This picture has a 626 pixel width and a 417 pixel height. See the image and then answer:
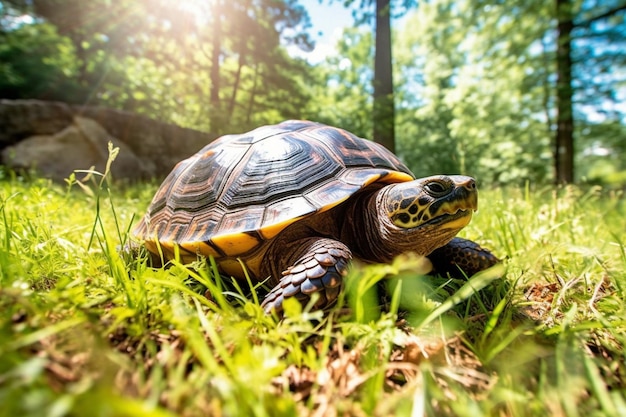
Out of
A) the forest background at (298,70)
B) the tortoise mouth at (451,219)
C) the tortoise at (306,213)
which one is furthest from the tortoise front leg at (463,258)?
the forest background at (298,70)

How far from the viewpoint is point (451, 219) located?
4.47 ft

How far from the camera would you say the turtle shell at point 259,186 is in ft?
4.94

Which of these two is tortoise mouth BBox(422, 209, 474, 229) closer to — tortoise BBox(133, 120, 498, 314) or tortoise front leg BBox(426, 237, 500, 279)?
tortoise BBox(133, 120, 498, 314)

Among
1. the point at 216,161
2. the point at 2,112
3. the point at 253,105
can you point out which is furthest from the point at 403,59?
the point at 216,161

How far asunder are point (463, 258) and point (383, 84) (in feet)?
24.4

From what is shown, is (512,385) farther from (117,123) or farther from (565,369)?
(117,123)

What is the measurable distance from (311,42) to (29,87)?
979 centimetres

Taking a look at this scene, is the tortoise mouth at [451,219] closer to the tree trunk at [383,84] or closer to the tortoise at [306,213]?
the tortoise at [306,213]

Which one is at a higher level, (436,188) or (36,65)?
(36,65)

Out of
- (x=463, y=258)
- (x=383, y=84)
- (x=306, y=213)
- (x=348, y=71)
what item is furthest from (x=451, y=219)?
(x=348, y=71)

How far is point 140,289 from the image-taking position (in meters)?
0.97

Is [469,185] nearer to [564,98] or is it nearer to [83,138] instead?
[83,138]

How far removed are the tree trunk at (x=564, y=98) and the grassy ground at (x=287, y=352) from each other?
7974 mm

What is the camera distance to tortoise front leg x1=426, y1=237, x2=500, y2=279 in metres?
1.67
